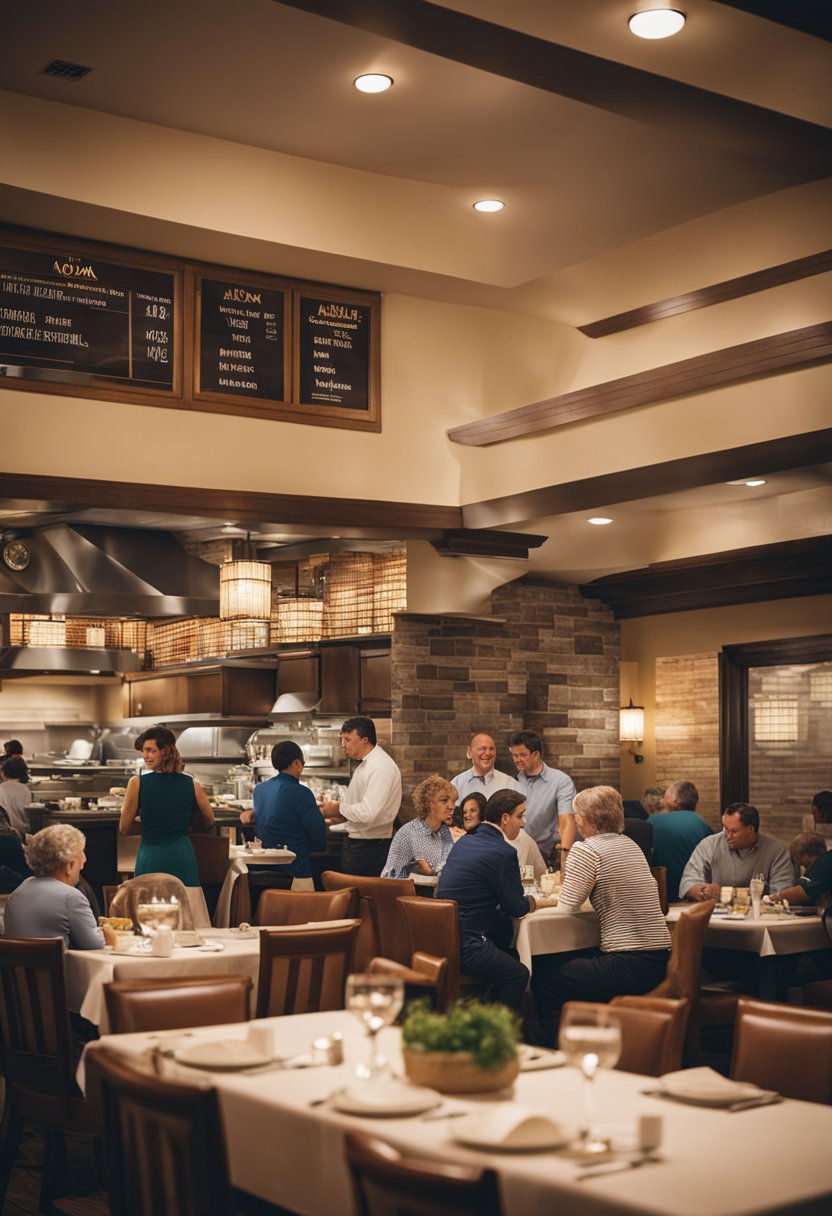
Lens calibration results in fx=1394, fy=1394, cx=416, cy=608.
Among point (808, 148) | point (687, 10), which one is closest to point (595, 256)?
point (808, 148)

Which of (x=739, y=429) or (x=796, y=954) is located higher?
(x=739, y=429)

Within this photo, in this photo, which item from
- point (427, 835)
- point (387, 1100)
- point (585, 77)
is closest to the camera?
point (387, 1100)

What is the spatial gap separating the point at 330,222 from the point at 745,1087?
584cm

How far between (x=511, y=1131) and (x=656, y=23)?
161 inches

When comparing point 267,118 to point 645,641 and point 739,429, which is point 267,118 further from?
point 645,641

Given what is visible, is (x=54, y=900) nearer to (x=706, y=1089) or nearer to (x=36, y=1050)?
(x=36, y=1050)

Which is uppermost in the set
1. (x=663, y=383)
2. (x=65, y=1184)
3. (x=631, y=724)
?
(x=663, y=383)

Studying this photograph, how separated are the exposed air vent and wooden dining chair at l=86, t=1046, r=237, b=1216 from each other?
492 cm

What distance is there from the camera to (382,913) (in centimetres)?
685

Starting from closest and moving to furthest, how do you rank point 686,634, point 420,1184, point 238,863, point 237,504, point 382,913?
point 420,1184
point 382,913
point 237,504
point 238,863
point 686,634

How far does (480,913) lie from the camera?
6211 mm

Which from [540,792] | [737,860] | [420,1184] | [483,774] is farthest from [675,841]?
[420,1184]

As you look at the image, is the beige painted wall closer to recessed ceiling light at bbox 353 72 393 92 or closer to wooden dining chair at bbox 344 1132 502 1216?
recessed ceiling light at bbox 353 72 393 92

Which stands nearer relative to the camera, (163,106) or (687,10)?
(687,10)
